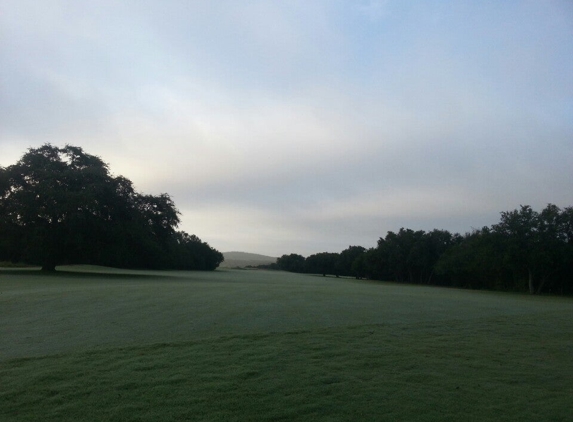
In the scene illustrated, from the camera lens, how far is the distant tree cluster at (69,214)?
4362 centimetres

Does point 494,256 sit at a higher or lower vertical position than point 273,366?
higher

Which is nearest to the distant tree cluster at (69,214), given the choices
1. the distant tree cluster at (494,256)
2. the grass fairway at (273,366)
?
the grass fairway at (273,366)

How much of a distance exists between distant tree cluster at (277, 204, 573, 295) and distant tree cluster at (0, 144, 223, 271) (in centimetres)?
3814

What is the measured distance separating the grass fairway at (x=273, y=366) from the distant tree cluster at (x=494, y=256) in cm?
3692

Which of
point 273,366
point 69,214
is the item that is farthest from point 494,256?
point 273,366

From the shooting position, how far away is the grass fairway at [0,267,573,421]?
7.66m

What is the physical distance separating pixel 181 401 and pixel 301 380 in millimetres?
2289

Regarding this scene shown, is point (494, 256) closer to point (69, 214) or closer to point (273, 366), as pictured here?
point (69, 214)

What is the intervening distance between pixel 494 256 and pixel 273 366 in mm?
49141

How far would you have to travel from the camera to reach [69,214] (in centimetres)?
4350

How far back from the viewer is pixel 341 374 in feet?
30.6

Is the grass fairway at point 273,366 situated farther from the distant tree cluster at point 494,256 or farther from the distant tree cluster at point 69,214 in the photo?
the distant tree cluster at point 494,256

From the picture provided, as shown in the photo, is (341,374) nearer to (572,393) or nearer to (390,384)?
(390,384)

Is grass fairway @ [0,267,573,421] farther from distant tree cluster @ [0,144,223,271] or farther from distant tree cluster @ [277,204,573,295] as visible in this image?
distant tree cluster @ [277,204,573,295]
